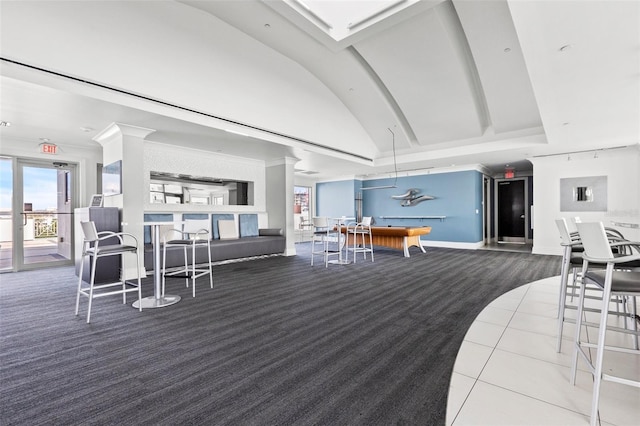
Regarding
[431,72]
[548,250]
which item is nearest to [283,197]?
[431,72]

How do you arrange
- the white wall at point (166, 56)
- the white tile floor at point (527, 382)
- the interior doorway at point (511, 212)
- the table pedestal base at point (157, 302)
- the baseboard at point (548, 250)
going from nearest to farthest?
the white tile floor at point (527, 382) → the white wall at point (166, 56) → the table pedestal base at point (157, 302) → the baseboard at point (548, 250) → the interior doorway at point (511, 212)

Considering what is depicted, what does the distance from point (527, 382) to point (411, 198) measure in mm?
8903

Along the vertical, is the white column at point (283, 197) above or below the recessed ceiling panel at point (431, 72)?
below

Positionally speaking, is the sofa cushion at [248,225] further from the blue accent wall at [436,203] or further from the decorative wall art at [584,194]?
the decorative wall art at [584,194]

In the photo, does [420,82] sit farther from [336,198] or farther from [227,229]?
[336,198]

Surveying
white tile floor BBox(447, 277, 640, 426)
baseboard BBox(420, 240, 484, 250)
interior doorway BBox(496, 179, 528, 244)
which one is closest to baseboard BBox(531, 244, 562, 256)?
baseboard BBox(420, 240, 484, 250)

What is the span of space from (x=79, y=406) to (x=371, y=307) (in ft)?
8.77

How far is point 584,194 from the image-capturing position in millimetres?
7465

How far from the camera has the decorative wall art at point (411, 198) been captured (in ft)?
33.0

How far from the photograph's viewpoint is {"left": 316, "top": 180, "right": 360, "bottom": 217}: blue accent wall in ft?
38.0

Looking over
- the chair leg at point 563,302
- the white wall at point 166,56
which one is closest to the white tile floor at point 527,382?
the chair leg at point 563,302

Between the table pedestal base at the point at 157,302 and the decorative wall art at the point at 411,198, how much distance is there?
857cm

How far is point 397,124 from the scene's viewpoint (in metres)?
7.63

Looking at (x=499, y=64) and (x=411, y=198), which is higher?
(x=499, y=64)
